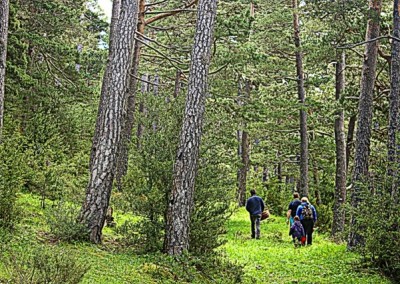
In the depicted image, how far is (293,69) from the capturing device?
23391 mm

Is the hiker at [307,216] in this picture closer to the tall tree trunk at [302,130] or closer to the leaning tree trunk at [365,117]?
the leaning tree trunk at [365,117]

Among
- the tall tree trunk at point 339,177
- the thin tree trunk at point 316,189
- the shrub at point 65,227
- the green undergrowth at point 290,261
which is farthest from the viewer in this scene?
the thin tree trunk at point 316,189

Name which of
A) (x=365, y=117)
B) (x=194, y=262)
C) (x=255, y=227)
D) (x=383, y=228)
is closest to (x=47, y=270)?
(x=194, y=262)

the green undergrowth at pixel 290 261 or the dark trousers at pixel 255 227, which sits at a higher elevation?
the dark trousers at pixel 255 227

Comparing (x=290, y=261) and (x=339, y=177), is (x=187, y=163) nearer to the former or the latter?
(x=290, y=261)

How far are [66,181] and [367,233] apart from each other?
686 cm

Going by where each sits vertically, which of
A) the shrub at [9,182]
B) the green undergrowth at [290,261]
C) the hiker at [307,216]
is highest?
the shrub at [9,182]

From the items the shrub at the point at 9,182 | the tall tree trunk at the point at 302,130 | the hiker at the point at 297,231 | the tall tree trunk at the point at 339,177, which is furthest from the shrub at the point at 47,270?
the tall tree trunk at the point at 302,130

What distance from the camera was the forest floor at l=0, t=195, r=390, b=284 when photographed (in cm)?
757

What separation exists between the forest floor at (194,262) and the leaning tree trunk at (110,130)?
699mm

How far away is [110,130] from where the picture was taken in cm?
998

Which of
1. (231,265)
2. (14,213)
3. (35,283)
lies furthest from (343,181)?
(35,283)

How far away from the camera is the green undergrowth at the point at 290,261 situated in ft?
34.3

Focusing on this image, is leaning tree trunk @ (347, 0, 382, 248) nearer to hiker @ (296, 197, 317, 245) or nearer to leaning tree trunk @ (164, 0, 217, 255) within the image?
hiker @ (296, 197, 317, 245)
